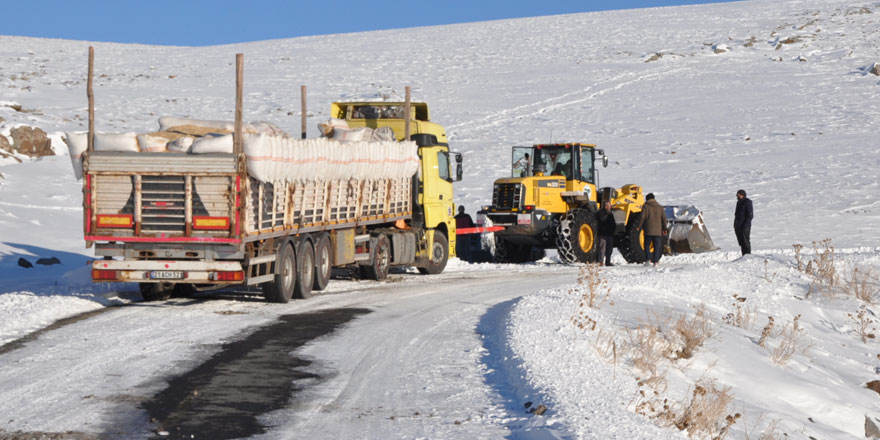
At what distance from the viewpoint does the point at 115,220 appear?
1503 cm

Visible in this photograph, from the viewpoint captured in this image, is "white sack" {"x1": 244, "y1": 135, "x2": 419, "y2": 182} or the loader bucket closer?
"white sack" {"x1": 244, "y1": 135, "x2": 419, "y2": 182}

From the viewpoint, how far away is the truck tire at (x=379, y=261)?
20.7 metres

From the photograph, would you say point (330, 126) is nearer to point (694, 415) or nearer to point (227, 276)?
point (227, 276)

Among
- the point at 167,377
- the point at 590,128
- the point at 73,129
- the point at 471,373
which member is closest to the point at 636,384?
the point at 471,373

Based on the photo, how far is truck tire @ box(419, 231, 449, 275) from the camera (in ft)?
76.6

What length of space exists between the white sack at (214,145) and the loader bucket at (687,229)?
14.9 meters

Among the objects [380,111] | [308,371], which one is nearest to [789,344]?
[308,371]

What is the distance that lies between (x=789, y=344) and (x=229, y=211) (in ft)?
25.3

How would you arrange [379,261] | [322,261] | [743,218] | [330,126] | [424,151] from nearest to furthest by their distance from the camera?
1. [322,261]
2. [330,126]
3. [379,261]
4. [424,151]
5. [743,218]

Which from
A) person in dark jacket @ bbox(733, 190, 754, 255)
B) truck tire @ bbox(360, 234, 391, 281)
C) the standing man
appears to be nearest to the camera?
truck tire @ bbox(360, 234, 391, 281)

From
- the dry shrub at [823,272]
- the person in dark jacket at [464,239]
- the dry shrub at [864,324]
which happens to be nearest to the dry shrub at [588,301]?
the dry shrub at [864,324]

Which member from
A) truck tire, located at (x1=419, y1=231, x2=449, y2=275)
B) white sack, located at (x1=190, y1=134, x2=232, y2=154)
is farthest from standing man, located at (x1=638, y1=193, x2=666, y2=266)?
white sack, located at (x1=190, y1=134, x2=232, y2=154)

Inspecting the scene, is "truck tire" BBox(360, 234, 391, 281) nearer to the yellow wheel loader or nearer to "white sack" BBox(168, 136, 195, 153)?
the yellow wheel loader

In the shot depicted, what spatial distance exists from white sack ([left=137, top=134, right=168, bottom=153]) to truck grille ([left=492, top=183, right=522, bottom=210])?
11.0m
